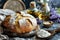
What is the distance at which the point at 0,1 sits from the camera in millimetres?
2584

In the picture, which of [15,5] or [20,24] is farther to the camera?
[15,5]

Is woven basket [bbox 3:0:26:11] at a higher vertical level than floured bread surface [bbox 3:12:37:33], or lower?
lower

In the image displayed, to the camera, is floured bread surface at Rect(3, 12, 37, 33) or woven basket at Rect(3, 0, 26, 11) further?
woven basket at Rect(3, 0, 26, 11)

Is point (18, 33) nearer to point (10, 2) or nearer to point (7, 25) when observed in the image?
point (7, 25)

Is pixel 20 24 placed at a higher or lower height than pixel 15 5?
higher

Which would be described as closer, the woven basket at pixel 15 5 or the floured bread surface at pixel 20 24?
the floured bread surface at pixel 20 24

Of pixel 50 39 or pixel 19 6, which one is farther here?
pixel 19 6

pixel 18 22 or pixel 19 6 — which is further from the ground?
pixel 18 22

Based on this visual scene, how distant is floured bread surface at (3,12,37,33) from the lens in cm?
87

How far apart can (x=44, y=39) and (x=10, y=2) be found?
121 cm

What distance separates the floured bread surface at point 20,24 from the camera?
87cm

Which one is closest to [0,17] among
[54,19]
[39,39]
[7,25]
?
[7,25]

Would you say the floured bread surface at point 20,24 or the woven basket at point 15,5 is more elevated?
the floured bread surface at point 20,24

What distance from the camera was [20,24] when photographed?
872 millimetres
